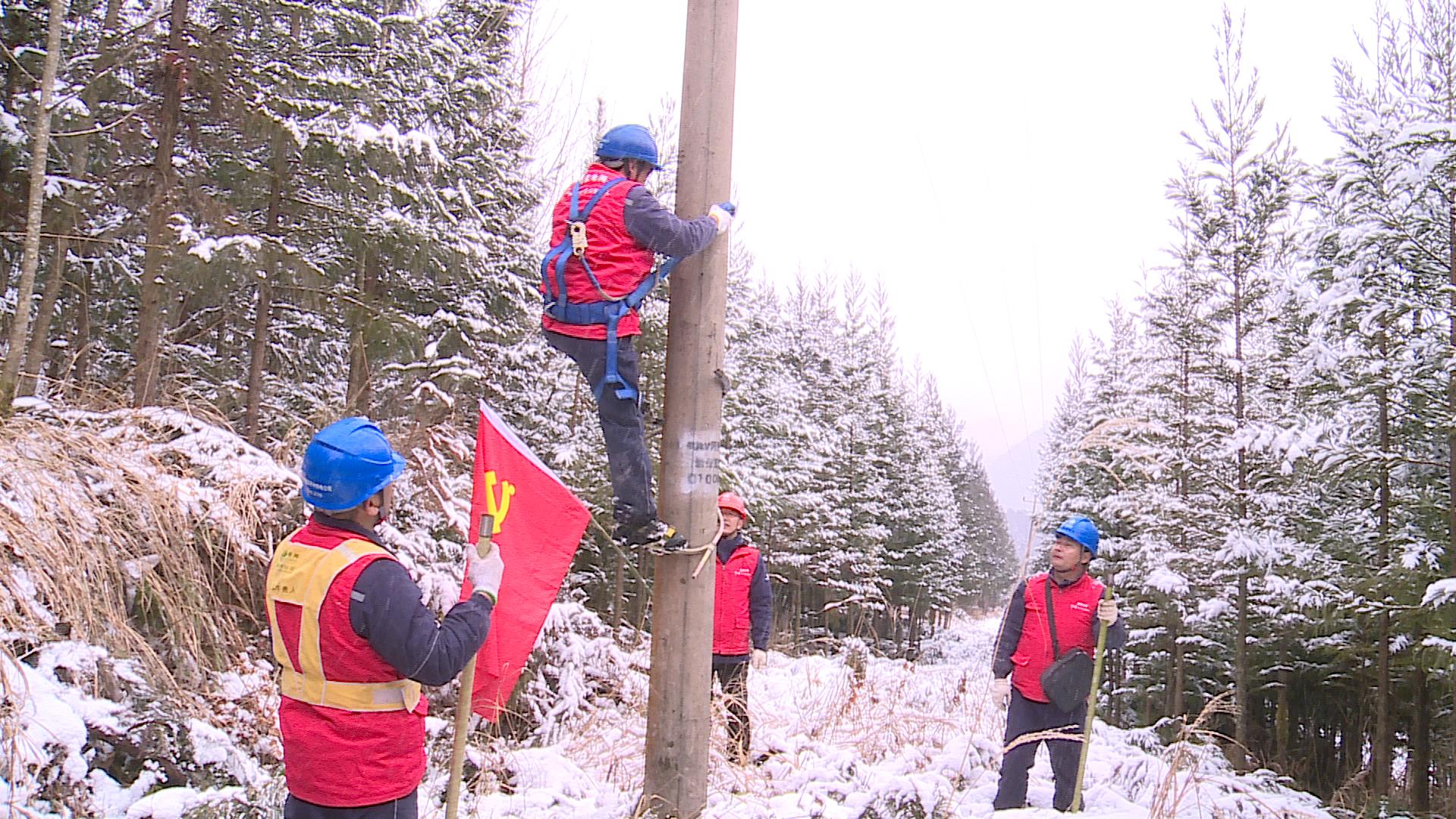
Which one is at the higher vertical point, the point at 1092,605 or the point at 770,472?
the point at 770,472

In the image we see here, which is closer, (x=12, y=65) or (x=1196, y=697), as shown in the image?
(x=12, y=65)

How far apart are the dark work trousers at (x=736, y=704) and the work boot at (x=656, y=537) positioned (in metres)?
2.07

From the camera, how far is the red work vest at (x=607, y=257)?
3500 millimetres

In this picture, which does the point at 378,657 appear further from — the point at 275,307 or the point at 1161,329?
the point at 1161,329

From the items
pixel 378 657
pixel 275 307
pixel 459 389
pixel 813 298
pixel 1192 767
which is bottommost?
pixel 1192 767

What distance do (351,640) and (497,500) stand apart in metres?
0.65

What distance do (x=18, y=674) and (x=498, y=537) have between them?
2454 millimetres

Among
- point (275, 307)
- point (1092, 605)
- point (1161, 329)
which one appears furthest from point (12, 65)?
point (1161, 329)

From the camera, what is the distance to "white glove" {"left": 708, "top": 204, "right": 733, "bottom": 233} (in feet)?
11.3

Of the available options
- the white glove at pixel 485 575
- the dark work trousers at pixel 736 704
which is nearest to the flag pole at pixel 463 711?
the white glove at pixel 485 575

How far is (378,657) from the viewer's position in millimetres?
2643

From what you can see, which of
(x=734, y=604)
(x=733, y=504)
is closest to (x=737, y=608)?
(x=734, y=604)

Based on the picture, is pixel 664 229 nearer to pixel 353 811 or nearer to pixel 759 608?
pixel 353 811

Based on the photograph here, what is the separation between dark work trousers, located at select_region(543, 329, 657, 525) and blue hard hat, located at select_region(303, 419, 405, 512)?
3.34ft
